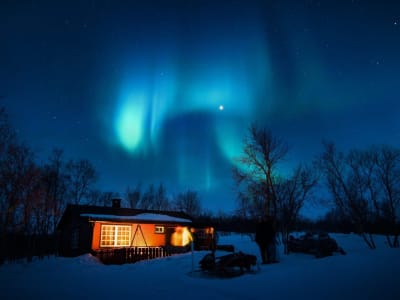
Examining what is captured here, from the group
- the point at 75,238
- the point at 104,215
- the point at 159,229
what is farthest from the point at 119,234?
the point at 75,238

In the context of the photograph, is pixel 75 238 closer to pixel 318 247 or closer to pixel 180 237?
pixel 180 237

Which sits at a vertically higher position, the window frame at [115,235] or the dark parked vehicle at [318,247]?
the window frame at [115,235]

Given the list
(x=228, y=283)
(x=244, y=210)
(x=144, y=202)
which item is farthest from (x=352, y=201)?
(x=144, y=202)

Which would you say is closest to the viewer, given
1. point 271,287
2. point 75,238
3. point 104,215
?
point 271,287

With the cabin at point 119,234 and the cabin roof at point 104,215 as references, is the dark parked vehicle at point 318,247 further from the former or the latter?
the cabin roof at point 104,215

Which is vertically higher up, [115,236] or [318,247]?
[115,236]

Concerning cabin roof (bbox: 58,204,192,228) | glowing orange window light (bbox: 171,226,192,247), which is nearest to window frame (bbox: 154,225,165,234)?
cabin roof (bbox: 58,204,192,228)

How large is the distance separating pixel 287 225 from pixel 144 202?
49.8 meters

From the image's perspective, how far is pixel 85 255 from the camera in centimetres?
1928

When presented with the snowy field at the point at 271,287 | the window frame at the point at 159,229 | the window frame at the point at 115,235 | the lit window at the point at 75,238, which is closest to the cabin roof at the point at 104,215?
the window frame at the point at 159,229

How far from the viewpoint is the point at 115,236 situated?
21844 millimetres

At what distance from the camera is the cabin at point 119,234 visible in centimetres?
2028

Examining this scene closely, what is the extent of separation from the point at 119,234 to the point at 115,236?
1.23ft

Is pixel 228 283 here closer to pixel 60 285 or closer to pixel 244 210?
pixel 60 285
